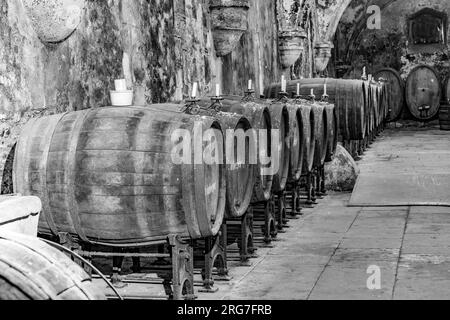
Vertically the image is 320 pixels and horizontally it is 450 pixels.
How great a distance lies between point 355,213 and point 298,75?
301 inches

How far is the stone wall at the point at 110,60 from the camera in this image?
4242 millimetres

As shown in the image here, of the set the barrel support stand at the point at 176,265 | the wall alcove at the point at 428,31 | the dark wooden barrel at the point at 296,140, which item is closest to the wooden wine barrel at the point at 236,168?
the barrel support stand at the point at 176,265

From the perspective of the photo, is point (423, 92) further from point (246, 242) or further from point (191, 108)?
point (191, 108)

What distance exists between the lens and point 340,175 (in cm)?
828

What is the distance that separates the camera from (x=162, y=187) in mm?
3701

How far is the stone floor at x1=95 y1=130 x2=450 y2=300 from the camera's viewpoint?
4.06 metres

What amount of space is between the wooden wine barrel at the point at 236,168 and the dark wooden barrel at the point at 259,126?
14 cm

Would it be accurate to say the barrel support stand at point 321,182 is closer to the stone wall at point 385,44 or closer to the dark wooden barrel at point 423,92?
the dark wooden barrel at point 423,92

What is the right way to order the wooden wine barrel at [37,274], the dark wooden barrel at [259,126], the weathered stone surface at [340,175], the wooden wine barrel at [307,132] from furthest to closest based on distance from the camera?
the weathered stone surface at [340,175] < the wooden wine barrel at [307,132] < the dark wooden barrel at [259,126] < the wooden wine barrel at [37,274]

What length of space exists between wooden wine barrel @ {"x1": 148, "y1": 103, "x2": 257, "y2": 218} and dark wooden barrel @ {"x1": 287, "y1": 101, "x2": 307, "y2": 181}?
1153mm

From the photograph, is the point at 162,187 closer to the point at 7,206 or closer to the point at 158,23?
the point at 7,206

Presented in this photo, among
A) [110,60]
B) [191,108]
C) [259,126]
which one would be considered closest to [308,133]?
[259,126]

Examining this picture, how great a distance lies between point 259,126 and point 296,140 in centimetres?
116

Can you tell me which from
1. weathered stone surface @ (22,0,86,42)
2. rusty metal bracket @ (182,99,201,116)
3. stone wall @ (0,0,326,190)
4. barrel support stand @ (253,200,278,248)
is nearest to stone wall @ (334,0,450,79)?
stone wall @ (0,0,326,190)
